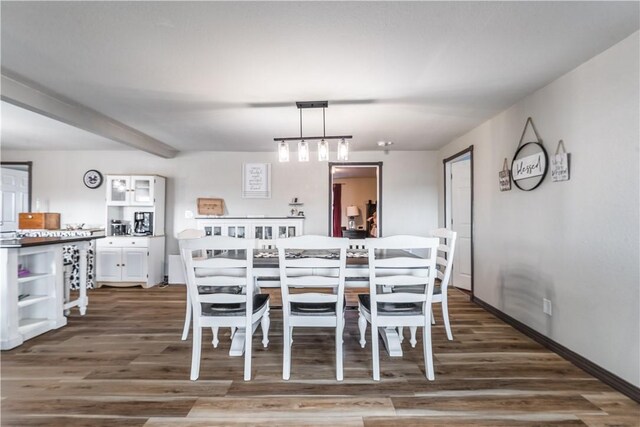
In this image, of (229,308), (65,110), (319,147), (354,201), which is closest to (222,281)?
(229,308)

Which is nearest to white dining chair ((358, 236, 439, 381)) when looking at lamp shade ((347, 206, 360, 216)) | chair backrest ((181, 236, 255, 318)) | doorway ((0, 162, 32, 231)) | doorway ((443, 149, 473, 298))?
chair backrest ((181, 236, 255, 318))

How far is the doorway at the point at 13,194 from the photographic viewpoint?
197 inches

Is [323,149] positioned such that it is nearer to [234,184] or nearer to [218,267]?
[218,267]

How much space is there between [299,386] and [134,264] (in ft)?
12.5

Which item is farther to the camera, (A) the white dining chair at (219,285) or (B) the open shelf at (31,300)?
(B) the open shelf at (31,300)

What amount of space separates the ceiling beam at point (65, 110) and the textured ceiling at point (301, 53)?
16 cm

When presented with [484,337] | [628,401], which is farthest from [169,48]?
[628,401]

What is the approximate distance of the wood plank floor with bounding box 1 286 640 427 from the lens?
1.67 metres

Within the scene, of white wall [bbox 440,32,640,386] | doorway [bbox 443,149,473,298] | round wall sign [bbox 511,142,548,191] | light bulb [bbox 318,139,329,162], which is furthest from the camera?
doorway [bbox 443,149,473,298]

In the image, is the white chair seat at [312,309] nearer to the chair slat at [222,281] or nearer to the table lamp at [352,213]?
the chair slat at [222,281]

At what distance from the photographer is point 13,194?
5121 millimetres

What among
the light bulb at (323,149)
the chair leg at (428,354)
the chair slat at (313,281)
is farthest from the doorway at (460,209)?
the chair slat at (313,281)

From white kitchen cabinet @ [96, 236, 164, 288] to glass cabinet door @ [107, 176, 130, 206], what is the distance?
0.62 meters

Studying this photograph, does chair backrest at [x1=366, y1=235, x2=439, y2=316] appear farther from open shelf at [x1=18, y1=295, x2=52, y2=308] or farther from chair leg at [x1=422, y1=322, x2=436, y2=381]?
open shelf at [x1=18, y1=295, x2=52, y2=308]
